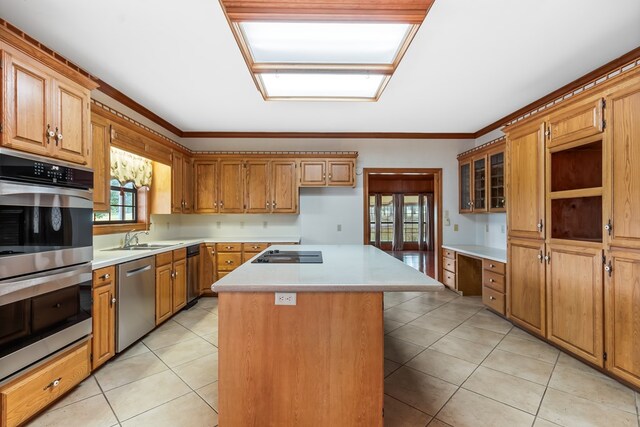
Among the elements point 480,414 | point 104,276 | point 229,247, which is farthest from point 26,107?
point 480,414

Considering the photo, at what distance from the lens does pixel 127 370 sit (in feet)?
7.34

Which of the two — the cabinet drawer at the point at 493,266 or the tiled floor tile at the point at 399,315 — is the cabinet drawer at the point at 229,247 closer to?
the tiled floor tile at the point at 399,315

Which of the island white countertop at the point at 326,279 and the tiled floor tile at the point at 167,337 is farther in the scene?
the tiled floor tile at the point at 167,337

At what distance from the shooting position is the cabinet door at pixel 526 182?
8.73 feet

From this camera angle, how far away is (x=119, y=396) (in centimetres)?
192

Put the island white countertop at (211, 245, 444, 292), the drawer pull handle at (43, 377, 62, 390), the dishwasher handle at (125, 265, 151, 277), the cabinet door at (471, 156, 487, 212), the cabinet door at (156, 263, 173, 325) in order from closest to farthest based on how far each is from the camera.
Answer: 1. the island white countertop at (211, 245, 444, 292)
2. the drawer pull handle at (43, 377, 62, 390)
3. the dishwasher handle at (125, 265, 151, 277)
4. the cabinet door at (156, 263, 173, 325)
5. the cabinet door at (471, 156, 487, 212)

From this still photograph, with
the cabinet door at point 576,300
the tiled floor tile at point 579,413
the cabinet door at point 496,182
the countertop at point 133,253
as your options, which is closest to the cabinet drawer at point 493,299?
the cabinet door at point 576,300

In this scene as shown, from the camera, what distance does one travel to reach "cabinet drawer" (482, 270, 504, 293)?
3282mm

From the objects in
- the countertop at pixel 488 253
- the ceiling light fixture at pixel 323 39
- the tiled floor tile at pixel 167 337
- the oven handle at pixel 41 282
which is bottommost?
the tiled floor tile at pixel 167 337

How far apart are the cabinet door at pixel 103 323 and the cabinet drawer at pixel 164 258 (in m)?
0.65

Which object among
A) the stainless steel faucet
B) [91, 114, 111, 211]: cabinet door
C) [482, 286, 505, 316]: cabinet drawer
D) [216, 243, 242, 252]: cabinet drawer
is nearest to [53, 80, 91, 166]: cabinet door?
[91, 114, 111, 211]: cabinet door

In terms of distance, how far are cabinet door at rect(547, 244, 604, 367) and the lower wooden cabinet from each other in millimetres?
3903

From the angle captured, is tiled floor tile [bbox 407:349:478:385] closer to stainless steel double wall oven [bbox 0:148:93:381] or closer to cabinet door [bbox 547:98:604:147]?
cabinet door [bbox 547:98:604:147]

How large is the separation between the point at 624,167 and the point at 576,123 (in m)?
0.55
